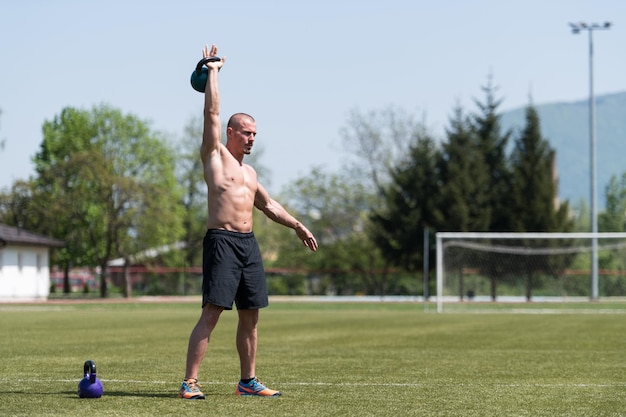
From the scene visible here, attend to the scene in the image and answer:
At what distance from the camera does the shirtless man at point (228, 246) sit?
322 inches

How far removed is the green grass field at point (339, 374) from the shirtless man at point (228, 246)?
0.35 meters

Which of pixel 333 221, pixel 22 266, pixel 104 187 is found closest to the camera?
pixel 22 266

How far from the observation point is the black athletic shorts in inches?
320

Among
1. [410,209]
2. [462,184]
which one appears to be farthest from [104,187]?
[462,184]

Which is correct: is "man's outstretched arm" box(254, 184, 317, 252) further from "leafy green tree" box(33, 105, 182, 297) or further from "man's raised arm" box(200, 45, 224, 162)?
"leafy green tree" box(33, 105, 182, 297)

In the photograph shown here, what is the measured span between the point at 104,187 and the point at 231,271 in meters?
57.4

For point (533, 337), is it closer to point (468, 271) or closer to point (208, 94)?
point (208, 94)

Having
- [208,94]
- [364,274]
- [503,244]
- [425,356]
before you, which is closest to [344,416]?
[208,94]

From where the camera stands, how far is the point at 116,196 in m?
65.1

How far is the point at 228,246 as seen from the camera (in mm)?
8266

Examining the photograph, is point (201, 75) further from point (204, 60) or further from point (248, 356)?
point (248, 356)

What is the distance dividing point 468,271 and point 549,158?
16352 mm

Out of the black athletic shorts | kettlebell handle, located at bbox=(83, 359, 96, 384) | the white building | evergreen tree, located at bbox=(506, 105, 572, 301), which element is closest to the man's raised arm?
the black athletic shorts

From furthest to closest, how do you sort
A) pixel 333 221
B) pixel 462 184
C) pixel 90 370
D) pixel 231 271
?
pixel 333 221, pixel 462 184, pixel 231 271, pixel 90 370
